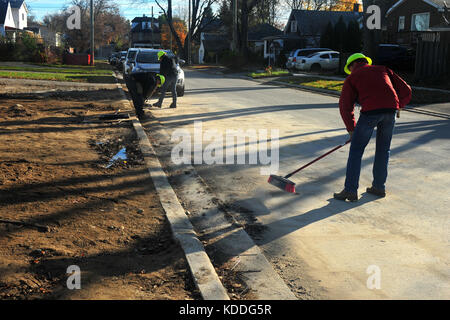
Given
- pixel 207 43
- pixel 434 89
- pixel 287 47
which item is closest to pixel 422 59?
pixel 434 89

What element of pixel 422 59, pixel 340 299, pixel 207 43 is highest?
pixel 207 43

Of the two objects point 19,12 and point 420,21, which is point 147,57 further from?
point 19,12

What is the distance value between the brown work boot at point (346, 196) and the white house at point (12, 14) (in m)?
64.6

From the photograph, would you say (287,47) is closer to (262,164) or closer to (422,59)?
(422,59)

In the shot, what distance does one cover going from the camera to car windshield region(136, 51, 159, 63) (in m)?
21.0

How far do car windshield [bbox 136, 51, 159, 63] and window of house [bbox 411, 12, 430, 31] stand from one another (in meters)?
24.4

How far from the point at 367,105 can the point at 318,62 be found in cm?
3245

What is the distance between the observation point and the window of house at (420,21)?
3721 centimetres

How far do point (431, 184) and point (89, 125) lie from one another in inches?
297

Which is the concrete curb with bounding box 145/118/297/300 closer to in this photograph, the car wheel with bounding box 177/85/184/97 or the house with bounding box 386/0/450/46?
the car wheel with bounding box 177/85/184/97

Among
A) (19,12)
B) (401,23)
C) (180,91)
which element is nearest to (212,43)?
(19,12)

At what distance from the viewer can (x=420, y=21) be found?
3816 cm

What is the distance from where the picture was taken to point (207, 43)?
287 feet

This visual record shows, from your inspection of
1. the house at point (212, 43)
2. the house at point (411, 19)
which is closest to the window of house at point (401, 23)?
the house at point (411, 19)
